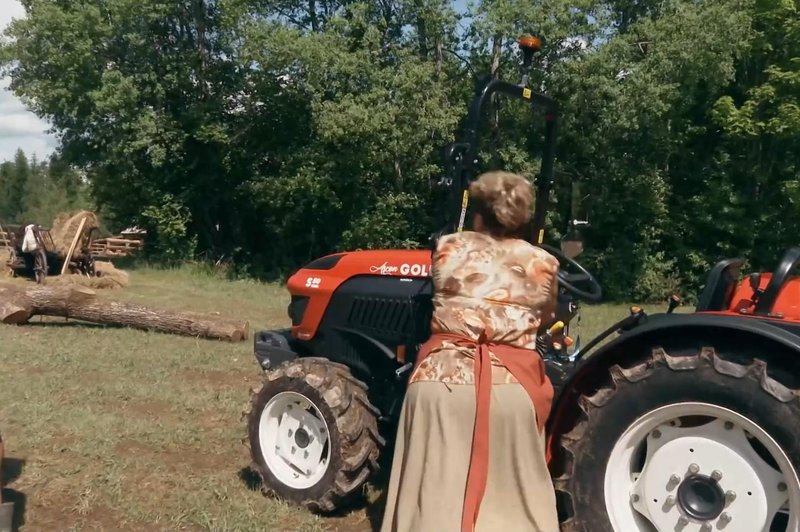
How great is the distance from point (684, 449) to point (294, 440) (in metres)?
2.40

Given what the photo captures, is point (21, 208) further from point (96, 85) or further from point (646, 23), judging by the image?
point (646, 23)

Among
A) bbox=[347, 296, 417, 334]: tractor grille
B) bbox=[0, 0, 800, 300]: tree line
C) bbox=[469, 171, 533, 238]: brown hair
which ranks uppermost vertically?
bbox=[0, 0, 800, 300]: tree line

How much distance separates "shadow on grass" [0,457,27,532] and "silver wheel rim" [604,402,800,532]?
3.23m

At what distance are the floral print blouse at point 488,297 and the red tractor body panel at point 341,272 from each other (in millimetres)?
1223

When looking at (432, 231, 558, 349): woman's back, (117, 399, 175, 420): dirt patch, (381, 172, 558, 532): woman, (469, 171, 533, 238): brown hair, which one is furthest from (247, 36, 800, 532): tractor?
(117, 399, 175, 420): dirt patch

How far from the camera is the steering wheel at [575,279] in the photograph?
14.4ft

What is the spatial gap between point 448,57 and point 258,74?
5776 millimetres

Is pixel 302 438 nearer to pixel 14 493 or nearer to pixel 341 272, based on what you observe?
pixel 341 272

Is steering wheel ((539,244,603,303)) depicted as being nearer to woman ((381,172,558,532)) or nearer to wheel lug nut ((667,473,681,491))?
woman ((381,172,558,532))

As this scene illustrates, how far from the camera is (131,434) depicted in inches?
263

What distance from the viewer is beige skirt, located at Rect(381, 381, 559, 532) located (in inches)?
135

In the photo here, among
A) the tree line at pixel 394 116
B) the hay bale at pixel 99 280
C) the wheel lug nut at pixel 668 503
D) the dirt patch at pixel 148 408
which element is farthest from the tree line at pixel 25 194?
the wheel lug nut at pixel 668 503

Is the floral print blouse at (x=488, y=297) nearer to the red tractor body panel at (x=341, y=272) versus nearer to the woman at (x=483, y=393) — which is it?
the woman at (x=483, y=393)

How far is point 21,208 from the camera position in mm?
86750
